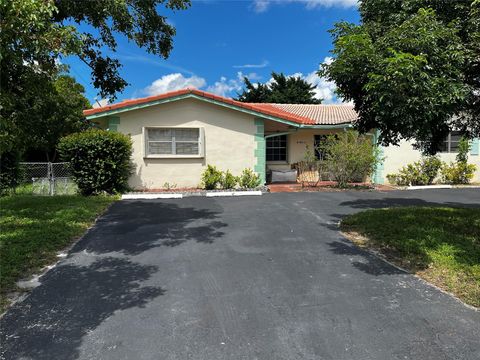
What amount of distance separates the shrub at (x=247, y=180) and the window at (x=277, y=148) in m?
3.67

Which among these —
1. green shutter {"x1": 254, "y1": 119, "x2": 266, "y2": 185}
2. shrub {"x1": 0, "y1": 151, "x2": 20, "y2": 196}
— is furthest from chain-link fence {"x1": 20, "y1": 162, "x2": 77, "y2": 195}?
green shutter {"x1": 254, "y1": 119, "x2": 266, "y2": 185}

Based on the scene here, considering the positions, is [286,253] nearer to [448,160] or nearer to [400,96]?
[400,96]

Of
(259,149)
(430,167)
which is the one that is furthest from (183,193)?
(430,167)

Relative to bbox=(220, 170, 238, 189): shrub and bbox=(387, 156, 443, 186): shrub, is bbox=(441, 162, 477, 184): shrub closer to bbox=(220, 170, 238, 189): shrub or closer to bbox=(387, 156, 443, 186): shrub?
bbox=(387, 156, 443, 186): shrub

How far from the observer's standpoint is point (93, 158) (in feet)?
39.9

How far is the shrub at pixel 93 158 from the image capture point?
39.7 ft

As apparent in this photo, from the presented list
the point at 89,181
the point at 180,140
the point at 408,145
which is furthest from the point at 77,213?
the point at 408,145

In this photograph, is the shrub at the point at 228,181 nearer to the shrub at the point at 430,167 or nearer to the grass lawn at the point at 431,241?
the grass lawn at the point at 431,241

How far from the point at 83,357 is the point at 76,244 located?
3905mm

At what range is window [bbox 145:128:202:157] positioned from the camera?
1399 centimetres

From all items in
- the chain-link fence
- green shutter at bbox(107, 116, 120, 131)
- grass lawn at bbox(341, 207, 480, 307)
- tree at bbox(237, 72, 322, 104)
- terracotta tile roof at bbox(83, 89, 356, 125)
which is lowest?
grass lawn at bbox(341, 207, 480, 307)

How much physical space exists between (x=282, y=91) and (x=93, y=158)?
2571 cm

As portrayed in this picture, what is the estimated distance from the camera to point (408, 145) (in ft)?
55.6

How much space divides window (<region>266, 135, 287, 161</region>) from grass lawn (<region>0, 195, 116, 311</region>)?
845 centimetres
